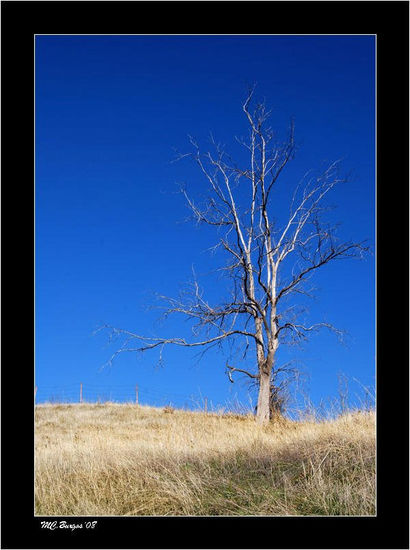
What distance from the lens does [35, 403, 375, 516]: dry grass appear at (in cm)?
608

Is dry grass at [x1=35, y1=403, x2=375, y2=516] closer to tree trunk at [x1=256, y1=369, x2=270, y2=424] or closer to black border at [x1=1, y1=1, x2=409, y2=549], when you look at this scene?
black border at [x1=1, y1=1, x2=409, y2=549]

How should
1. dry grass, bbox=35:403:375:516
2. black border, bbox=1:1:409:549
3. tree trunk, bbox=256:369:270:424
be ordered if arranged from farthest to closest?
tree trunk, bbox=256:369:270:424
dry grass, bbox=35:403:375:516
black border, bbox=1:1:409:549

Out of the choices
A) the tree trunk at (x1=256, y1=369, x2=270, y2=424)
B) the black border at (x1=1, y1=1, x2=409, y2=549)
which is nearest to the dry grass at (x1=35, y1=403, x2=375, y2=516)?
the black border at (x1=1, y1=1, x2=409, y2=549)

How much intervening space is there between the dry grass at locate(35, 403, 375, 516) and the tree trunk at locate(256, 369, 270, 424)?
24.8 feet

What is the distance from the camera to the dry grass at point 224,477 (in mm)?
6078
